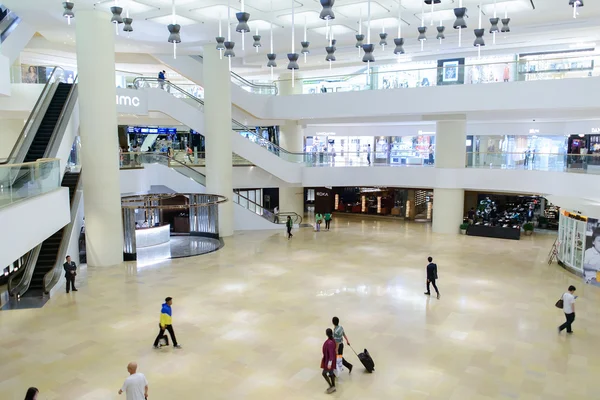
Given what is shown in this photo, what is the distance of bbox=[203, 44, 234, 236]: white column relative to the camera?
2272cm

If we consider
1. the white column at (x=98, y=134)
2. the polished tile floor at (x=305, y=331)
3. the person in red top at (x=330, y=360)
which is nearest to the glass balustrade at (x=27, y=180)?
the polished tile floor at (x=305, y=331)

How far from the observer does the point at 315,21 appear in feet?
62.5

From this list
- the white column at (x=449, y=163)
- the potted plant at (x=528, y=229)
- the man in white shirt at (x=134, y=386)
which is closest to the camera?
the man in white shirt at (x=134, y=386)

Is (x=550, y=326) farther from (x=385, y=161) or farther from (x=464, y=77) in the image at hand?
(x=385, y=161)

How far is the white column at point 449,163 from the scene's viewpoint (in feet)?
78.3

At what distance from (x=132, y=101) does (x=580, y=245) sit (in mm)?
19050

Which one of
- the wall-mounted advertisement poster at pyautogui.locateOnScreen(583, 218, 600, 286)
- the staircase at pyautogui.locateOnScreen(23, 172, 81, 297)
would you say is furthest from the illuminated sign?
the wall-mounted advertisement poster at pyautogui.locateOnScreen(583, 218, 600, 286)

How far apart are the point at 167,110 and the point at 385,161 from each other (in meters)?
11.8

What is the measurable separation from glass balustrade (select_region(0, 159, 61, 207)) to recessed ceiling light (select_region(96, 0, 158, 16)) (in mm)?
6431

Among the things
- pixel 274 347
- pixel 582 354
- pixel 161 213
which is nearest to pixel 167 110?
pixel 161 213

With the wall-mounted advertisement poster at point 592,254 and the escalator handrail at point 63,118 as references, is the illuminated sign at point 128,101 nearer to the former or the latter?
the escalator handrail at point 63,118

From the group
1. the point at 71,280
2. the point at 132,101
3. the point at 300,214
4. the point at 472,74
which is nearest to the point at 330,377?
the point at 71,280

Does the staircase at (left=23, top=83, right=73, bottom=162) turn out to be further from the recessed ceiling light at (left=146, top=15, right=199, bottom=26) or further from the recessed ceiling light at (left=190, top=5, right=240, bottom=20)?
the recessed ceiling light at (left=190, top=5, right=240, bottom=20)

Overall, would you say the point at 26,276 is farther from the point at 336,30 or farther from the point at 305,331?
the point at 336,30
